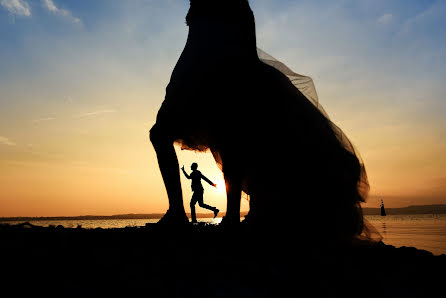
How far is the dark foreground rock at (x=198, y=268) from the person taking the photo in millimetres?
2262

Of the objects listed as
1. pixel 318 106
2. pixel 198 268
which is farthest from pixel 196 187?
pixel 198 268

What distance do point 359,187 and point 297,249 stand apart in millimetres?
1819

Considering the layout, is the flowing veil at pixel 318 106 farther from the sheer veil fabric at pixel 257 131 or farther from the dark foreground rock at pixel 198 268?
the dark foreground rock at pixel 198 268

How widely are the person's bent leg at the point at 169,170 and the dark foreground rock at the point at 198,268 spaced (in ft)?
1.65

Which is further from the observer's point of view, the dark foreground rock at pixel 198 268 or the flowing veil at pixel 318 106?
the flowing veil at pixel 318 106

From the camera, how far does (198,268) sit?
277 cm

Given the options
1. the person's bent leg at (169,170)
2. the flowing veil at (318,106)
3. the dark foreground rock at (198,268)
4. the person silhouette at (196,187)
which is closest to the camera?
the dark foreground rock at (198,268)

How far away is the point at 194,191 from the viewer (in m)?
15.5

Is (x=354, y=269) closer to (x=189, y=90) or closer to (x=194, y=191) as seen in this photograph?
(x=189, y=90)

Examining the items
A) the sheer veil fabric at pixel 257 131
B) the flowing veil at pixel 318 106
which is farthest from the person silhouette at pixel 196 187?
the sheer veil fabric at pixel 257 131

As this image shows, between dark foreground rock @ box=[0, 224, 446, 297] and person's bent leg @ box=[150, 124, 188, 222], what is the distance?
0.50 m

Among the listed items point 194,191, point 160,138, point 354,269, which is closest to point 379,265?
point 354,269

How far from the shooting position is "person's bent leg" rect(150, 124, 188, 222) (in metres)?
4.51

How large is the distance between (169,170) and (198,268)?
1959 mm
